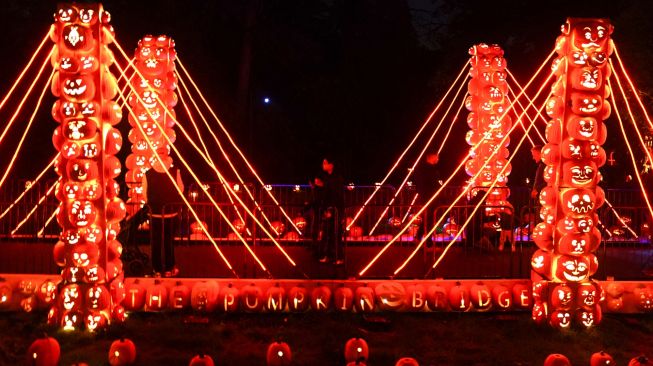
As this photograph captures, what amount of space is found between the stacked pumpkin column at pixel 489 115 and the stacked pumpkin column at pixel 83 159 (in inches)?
288

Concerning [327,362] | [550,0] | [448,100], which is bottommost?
[327,362]

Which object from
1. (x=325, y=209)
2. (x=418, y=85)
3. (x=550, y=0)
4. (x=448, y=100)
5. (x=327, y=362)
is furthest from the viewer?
(x=418, y=85)

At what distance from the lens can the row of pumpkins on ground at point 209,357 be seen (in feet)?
22.8

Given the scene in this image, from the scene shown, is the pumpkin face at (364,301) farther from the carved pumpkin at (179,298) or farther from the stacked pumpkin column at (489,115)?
the stacked pumpkin column at (489,115)

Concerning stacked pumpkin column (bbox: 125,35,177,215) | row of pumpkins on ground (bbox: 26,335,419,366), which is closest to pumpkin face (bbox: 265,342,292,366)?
row of pumpkins on ground (bbox: 26,335,419,366)

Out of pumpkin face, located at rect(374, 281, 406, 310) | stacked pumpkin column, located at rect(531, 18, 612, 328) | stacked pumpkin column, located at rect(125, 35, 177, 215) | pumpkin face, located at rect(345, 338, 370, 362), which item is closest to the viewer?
pumpkin face, located at rect(345, 338, 370, 362)

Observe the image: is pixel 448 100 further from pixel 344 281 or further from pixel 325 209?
pixel 344 281

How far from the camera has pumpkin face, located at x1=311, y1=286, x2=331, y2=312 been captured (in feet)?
31.6

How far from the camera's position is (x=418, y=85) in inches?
1265

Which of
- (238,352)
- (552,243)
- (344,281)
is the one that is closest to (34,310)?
(238,352)

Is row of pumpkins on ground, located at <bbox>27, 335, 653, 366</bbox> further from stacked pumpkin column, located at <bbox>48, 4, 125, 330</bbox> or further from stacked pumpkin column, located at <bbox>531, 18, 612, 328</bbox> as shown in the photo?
stacked pumpkin column, located at <bbox>531, 18, 612, 328</bbox>

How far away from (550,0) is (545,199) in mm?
13177

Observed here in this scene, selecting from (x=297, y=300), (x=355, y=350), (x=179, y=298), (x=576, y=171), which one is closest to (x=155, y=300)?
(x=179, y=298)

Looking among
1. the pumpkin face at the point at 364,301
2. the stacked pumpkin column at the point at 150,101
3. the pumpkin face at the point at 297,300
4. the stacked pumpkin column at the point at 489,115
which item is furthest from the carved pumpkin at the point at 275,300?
the stacked pumpkin column at the point at 489,115
